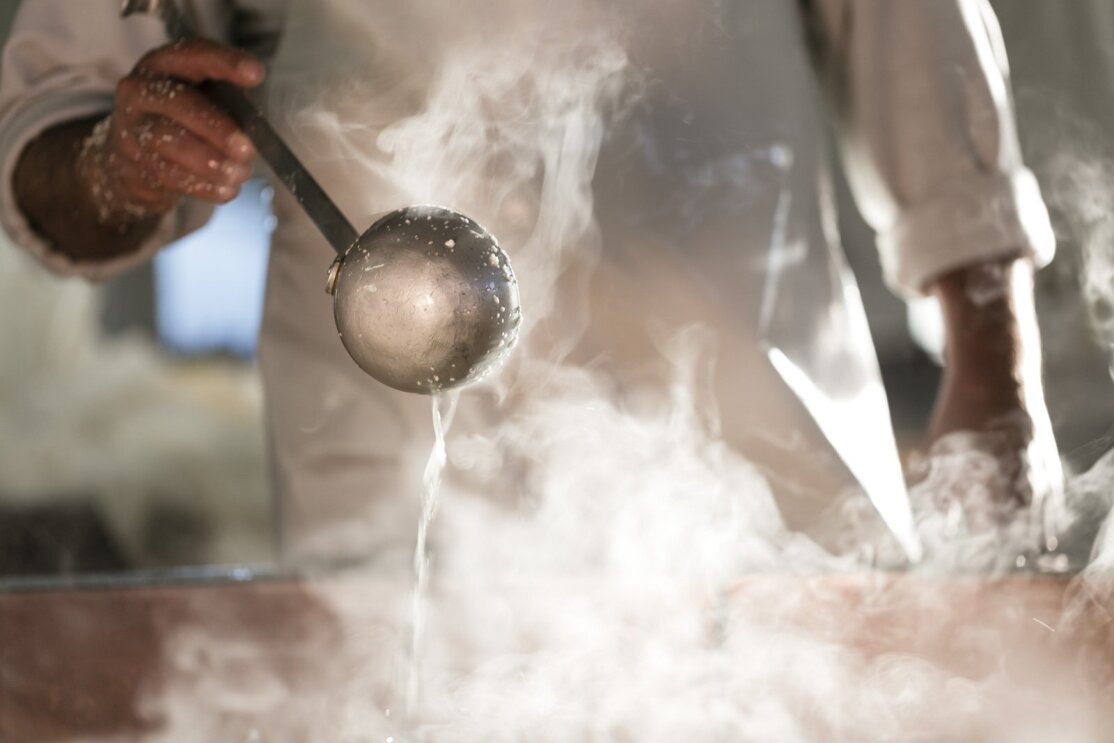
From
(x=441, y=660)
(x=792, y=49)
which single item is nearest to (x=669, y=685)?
(x=441, y=660)

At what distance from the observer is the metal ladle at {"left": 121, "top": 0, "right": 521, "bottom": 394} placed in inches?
24.6

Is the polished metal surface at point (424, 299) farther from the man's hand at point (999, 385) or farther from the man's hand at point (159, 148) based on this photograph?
the man's hand at point (999, 385)

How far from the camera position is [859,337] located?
1192 millimetres

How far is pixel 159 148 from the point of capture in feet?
2.93

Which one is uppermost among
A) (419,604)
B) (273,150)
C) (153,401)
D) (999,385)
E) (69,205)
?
(273,150)

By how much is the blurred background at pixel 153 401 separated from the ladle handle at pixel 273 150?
1431 mm

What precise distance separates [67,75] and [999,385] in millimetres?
1096

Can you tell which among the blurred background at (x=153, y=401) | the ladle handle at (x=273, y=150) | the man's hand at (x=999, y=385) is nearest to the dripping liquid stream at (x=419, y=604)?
the ladle handle at (x=273, y=150)

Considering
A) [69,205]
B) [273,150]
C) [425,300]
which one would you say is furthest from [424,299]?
[69,205]

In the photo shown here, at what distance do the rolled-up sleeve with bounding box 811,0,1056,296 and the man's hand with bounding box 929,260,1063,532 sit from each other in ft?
0.12

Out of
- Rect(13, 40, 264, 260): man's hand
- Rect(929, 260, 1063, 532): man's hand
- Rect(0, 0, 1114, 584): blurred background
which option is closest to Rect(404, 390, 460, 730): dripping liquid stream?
Rect(13, 40, 264, 260): man's hand

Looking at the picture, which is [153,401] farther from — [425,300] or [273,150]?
[425,300]

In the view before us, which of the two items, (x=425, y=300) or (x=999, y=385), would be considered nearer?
(x=425, y=300)

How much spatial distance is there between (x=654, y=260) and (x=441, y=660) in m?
0.49
